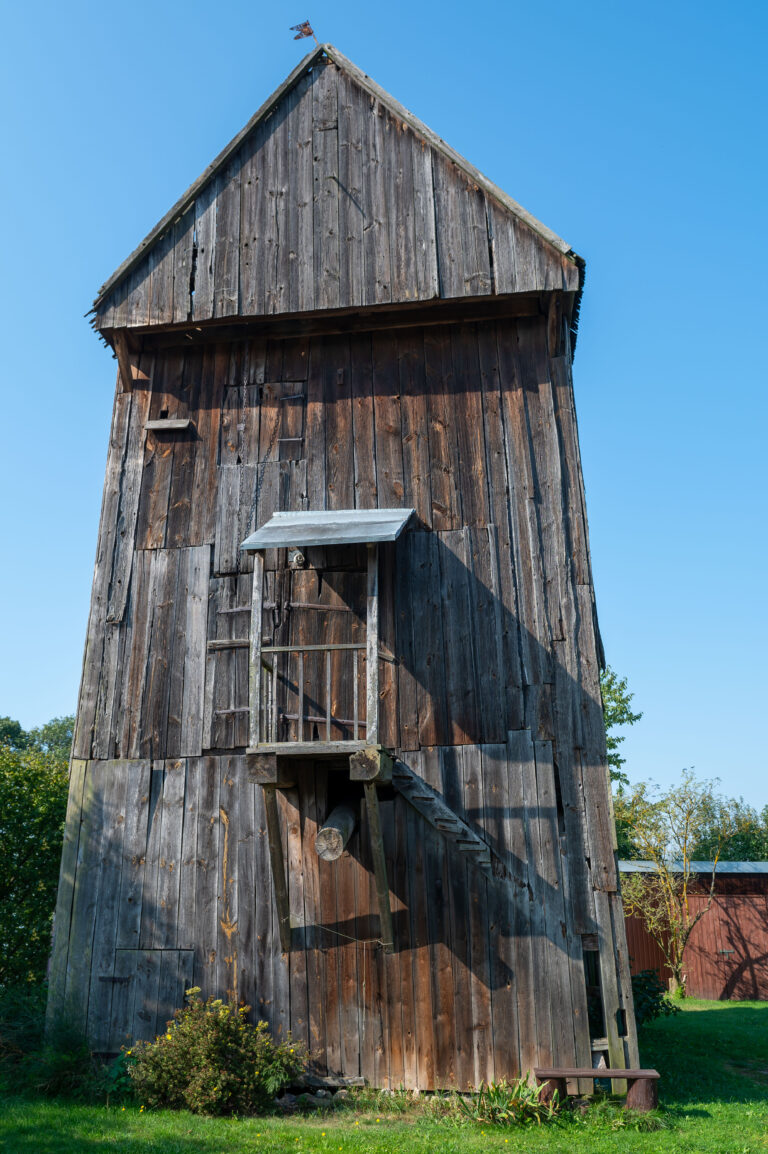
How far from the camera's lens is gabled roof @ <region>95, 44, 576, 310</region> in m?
12.8

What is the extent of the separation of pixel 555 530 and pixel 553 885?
14.8 ft

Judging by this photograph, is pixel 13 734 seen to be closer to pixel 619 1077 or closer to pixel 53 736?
pixel 53 736

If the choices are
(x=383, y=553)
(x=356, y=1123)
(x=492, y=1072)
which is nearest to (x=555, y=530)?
(x=383, y=553)

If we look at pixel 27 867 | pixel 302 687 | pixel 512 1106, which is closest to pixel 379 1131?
pixel 512 1106

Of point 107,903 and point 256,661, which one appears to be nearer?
point 256,661

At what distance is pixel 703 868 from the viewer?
1209 inches

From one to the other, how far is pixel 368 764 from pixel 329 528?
10.1 ft

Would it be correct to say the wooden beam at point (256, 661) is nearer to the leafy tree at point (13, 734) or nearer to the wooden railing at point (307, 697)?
the wooden railing at point (307, 697)

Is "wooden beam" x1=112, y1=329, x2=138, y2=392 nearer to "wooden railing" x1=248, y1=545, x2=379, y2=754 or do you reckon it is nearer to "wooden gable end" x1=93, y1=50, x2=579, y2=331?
"wooden gable end" x1=93, y1=50, x2=579, y2=331

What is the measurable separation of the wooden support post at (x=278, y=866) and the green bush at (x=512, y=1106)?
2706mm

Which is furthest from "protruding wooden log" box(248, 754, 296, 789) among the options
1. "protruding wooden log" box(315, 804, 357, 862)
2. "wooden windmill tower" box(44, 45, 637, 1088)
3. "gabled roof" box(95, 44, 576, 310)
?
"gabled roof" box(95, 44, 576, 310)

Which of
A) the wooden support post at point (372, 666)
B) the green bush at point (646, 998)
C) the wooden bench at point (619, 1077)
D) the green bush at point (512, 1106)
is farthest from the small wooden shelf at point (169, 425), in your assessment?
the green bush at point (646, 998)

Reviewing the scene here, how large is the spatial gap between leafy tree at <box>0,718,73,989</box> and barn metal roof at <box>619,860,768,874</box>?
814 inches

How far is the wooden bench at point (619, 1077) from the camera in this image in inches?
379
